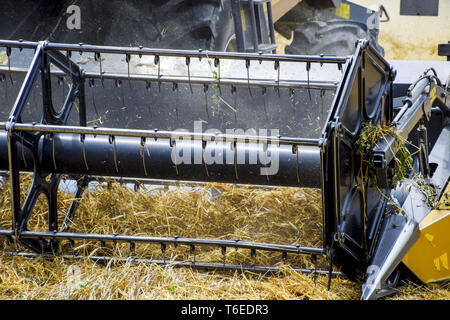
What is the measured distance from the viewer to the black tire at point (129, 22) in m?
4.11

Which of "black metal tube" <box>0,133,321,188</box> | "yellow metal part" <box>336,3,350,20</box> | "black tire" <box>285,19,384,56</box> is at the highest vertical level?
"yellow metal part" <box>336,3,350,20</box>

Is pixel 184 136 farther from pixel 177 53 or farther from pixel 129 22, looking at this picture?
pixel 129 22

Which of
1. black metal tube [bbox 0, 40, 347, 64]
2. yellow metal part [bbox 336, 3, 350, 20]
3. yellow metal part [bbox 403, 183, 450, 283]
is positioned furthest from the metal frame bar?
yellow metal part [bbox 336, 3, 350, 20]

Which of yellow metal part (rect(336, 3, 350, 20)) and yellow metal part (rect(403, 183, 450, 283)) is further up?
yellow metal part (rect(336, 3, 350, 20))

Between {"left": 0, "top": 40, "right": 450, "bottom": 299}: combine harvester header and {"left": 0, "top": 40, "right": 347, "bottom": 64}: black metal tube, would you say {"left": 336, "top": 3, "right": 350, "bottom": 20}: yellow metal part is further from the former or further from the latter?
{"left": 0, "top": 40, "right": 347, "bottom": 64}: black metal tube

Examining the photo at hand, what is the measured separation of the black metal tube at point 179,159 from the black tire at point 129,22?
1.41 metres

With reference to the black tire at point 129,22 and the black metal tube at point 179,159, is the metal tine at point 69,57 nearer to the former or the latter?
the black metal tube at point 179,159

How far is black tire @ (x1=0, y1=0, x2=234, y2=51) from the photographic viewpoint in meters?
4.11

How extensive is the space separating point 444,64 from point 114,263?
268 cm

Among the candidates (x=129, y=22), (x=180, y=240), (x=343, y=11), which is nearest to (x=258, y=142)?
(x=180, y=240)

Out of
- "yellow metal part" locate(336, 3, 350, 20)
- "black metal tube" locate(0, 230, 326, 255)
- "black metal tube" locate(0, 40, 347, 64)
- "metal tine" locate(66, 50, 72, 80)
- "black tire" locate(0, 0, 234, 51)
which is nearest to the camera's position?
"black metal tube" locate(0, 230, 326, 255)

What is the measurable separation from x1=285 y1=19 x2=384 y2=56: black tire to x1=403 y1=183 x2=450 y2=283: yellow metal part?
130 inches

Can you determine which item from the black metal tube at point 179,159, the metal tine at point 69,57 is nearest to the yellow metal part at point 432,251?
the black metal tube at point 179,159
